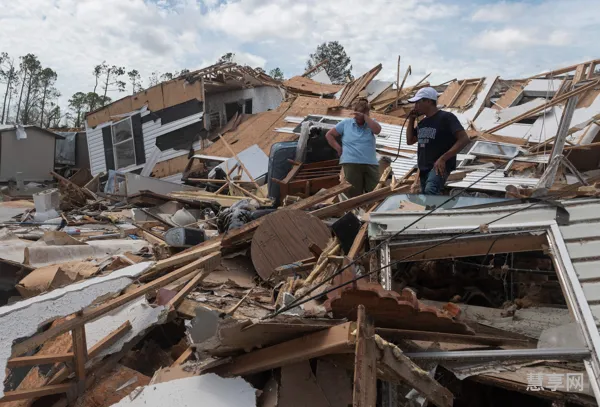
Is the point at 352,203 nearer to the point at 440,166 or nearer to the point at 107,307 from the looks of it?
the point at 440,166

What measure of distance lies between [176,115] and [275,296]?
1025 cm

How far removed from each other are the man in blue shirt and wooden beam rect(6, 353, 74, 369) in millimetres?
3748

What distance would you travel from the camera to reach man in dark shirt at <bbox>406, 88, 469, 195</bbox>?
4.59m

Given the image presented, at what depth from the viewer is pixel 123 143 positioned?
14.6 meters

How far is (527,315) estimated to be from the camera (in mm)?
3648

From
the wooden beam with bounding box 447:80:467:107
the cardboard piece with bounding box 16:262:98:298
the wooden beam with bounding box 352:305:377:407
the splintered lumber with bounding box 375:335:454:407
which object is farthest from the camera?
the wooden beam with bounding box 447:80:467:107

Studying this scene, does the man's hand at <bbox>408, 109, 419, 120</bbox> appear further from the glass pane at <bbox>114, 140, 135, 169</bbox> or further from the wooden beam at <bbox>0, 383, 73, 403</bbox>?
the glass pane at <bbox>114, 140, 135, 169</bbox>

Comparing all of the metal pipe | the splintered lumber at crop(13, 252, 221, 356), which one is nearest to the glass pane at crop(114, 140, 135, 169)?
the splintered lumber at crop(13, 252, 221, 356)

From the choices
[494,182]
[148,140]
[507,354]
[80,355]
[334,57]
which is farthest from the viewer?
[334,57]

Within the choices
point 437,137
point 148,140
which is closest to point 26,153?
point 148,140

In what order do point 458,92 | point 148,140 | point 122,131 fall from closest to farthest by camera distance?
1. point 458,92
2. point 148,140
3. point 122,131

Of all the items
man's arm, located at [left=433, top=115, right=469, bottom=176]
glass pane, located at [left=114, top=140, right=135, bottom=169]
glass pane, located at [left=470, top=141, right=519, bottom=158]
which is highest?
glass pane, located at [left=114, top=140, right=135, bottom=169]

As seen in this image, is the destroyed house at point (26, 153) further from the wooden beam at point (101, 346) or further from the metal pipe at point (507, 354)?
the metal pipe at point (507, 354)

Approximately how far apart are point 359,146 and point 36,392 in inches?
161
